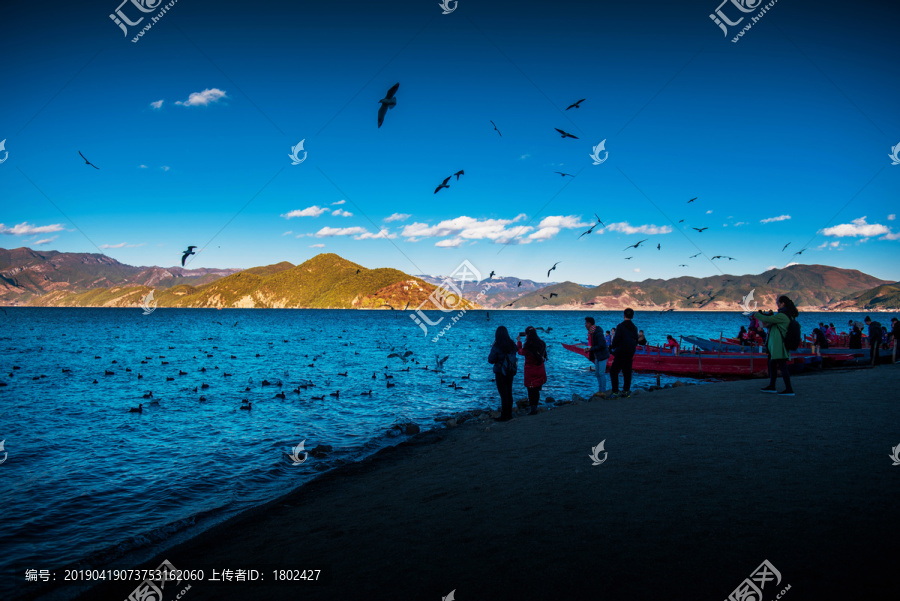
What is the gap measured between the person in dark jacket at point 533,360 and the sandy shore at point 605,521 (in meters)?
2.62

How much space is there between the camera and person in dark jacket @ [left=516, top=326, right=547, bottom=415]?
479 inches

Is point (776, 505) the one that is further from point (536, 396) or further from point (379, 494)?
point (536, 396)

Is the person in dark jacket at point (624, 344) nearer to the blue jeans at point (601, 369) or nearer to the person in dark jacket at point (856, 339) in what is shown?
→ the blue jeans at point (601, 369)

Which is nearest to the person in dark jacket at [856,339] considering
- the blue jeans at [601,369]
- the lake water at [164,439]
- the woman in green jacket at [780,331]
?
the lake water at [164,439]

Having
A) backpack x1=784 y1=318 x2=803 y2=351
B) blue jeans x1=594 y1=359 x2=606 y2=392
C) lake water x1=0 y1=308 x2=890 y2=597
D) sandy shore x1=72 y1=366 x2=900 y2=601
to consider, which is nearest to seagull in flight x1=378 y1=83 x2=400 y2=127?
Answer: sandy shore x1=72 y1=366 x2=900 y2=601

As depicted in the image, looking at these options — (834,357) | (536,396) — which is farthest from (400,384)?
(834,357)

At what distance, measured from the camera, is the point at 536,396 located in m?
13.6
